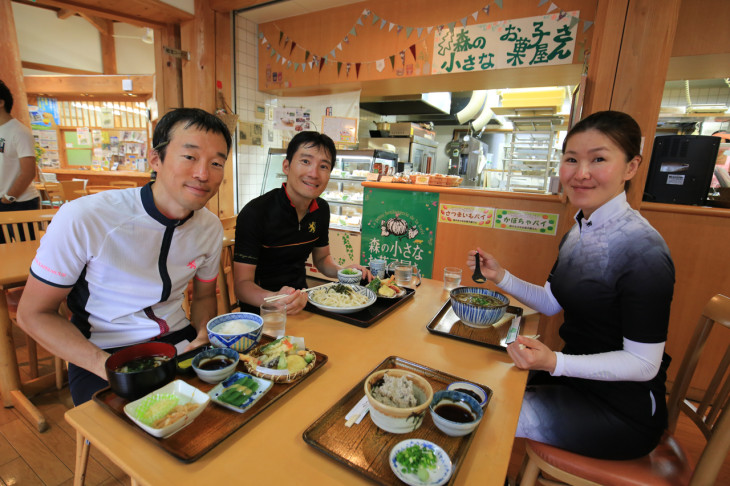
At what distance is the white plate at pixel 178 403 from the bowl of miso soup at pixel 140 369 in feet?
0.09

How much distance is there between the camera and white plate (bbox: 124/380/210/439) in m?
0.73

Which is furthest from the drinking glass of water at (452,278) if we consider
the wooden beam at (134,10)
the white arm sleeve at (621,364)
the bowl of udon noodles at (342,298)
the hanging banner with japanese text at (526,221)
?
the wooden beam at (134,10)

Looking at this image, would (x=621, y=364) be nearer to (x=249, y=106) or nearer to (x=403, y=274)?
(x=403, y=274)

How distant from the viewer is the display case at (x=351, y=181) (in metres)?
4.35

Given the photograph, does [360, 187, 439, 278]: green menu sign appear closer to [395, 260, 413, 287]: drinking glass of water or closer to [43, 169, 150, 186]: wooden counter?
[395, 260, 413, 287]: drinking glass of water

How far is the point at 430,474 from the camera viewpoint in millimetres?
684

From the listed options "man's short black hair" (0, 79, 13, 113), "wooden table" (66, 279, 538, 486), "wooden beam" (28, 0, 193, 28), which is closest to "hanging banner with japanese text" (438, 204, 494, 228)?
"wooden table" (66, 279, 538, 486)

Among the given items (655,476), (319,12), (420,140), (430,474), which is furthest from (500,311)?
(420,140)

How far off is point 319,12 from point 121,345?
4.41 meters

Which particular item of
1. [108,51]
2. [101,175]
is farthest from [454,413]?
[108,51]

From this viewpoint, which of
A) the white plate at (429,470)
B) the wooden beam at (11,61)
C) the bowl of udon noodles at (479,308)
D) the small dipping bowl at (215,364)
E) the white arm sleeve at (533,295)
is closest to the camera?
the white plate at (429,470)

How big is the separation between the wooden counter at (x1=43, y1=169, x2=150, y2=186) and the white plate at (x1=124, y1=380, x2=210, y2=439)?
300 inches

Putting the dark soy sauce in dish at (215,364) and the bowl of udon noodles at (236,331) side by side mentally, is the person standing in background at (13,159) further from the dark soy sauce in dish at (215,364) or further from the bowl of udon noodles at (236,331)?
the dark soy sauce in dish at (215,364)

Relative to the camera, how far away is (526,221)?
311 cm
